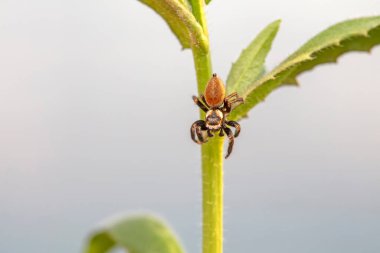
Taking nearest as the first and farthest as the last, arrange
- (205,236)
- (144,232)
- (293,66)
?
(144,232) < (205,236) < (293,66)

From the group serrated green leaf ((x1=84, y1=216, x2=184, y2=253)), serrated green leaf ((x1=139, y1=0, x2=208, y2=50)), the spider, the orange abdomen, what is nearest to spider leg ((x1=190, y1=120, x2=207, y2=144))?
the spider

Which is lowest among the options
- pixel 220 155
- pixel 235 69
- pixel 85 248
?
pixel 85 248

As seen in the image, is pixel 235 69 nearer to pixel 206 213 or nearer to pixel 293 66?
pixel 293 66

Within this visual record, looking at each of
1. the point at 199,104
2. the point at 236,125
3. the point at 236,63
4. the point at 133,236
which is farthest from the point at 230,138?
the point at 133,236

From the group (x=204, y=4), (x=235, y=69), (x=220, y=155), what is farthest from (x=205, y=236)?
(x=204, y=4)

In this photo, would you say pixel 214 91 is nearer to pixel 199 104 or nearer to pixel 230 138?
pixel 199 104

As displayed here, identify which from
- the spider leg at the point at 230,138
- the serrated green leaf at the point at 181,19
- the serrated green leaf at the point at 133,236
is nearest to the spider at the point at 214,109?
the spider leg at the point at 230,138
